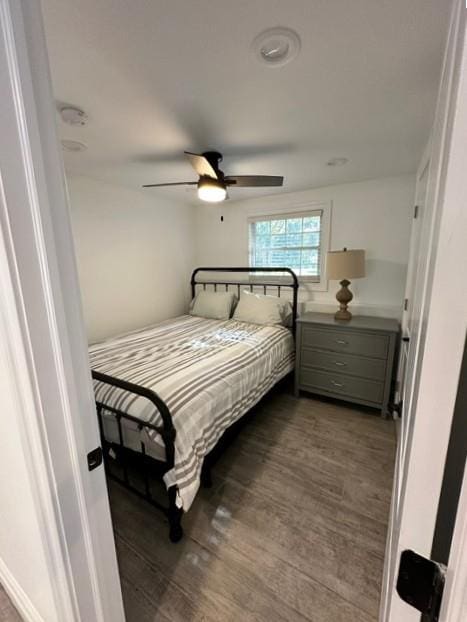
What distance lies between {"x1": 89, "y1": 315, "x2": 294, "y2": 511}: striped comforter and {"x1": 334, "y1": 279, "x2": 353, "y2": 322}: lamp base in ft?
1.93

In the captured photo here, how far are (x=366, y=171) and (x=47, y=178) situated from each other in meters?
2.75

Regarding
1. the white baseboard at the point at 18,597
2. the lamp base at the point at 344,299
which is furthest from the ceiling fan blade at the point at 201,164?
the white baseboard at the point at 18,597

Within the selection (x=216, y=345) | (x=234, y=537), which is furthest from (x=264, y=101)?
(x=234, y=537)

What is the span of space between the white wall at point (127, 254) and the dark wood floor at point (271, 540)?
1772mm

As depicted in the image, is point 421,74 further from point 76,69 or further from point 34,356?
point 34,356

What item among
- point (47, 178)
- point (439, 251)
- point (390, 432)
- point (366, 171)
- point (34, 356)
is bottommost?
point (390, 432)

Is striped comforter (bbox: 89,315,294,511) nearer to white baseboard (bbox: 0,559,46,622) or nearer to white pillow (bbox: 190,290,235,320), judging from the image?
white pillow (bbox: 190,290,235,320)

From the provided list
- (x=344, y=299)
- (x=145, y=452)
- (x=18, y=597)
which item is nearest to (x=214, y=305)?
(x=344, y=299)

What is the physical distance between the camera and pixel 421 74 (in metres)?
1.21

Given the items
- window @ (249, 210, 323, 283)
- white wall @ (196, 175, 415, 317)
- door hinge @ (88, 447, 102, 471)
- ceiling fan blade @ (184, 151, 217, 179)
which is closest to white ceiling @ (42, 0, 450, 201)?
ceiling fan blade @ (184, 151, 217, 179)

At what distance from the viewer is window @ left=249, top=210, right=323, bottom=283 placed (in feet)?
10.4

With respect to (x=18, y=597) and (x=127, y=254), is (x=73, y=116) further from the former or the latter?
(x=18, y=597)

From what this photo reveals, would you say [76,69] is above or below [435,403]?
above

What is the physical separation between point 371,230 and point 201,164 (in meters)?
1.97
